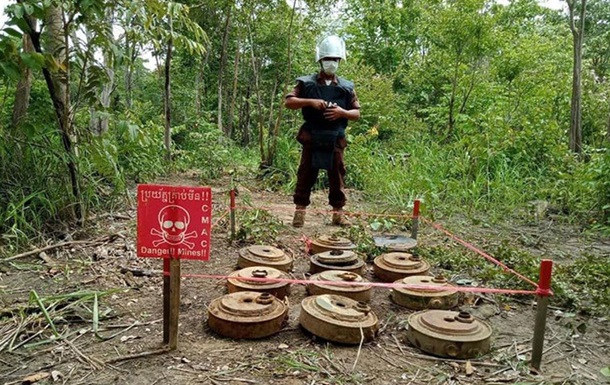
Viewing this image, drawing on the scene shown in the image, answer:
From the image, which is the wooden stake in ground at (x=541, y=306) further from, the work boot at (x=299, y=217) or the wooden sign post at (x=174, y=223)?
the work boot at (x=299, y=217)

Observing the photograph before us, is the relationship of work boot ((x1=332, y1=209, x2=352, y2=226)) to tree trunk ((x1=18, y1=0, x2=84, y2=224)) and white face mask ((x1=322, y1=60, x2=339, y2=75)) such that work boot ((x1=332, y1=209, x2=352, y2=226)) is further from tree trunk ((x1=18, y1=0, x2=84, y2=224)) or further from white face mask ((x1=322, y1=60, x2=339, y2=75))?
tree trunk ((x1=18, y1=0, x2=84, y2=224))

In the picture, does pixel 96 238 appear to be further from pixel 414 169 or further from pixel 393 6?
pixel 393 6

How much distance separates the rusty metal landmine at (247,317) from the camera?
1912 millimetres

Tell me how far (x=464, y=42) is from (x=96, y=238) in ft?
18.0

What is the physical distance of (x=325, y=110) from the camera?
146 inches

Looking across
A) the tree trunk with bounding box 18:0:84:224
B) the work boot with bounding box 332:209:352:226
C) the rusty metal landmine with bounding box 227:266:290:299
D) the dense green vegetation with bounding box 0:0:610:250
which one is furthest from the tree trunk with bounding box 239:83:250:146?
the rusty metal landmine with bounding box 227:266:290:299

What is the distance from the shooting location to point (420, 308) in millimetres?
2340

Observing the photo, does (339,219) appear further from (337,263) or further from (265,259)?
(265,259)

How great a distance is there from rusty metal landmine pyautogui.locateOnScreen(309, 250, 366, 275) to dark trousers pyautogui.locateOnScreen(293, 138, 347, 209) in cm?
127

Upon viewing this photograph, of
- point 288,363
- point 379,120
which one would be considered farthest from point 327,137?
point 379,120

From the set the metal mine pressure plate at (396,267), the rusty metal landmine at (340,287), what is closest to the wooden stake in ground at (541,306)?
the rusty metal landmine at (340,287)

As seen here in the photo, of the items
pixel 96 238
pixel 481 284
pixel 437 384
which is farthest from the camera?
pixel 96 238

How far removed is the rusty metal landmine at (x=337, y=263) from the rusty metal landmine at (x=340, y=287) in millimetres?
168

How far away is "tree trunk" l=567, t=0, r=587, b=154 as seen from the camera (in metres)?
6.20
